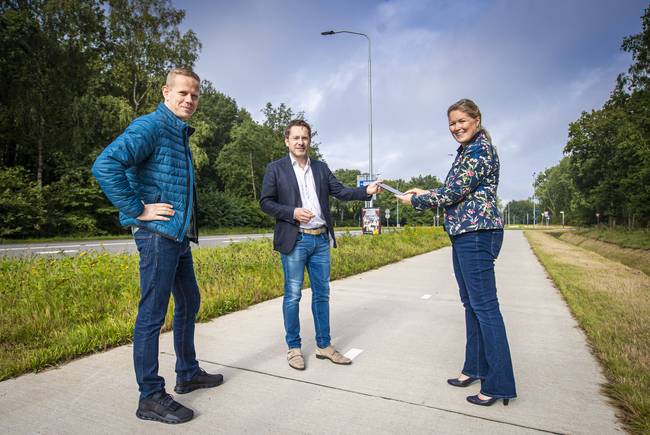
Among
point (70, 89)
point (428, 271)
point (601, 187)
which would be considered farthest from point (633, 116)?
point (70, 89)

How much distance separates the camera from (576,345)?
12.0 ft

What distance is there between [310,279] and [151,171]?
1527 millimetres

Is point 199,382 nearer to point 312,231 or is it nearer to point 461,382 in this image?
point 312,231

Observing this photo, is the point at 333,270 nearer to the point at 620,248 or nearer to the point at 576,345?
the point at 576,345

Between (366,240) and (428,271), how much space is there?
4000 millimetres

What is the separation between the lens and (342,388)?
266 cm

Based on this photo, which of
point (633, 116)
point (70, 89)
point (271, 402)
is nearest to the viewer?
point (271, 402)

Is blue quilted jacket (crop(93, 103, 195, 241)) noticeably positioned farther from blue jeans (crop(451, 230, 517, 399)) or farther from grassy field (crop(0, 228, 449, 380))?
blue jeans (crop(451, 230, 517, 399))

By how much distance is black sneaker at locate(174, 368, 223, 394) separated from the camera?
2590mm

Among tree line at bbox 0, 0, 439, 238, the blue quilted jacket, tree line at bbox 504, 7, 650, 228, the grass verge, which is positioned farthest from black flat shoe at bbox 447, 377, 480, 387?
tree line at bbox 504, 7, 650, 228

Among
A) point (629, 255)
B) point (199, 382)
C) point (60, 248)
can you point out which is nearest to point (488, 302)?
point (199, 382)

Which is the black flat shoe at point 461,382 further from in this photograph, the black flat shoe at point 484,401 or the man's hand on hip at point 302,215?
the man's hand on hip at point 302,215

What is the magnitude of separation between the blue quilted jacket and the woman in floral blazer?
5.25 ft

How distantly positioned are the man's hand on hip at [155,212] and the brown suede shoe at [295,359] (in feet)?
4.85
